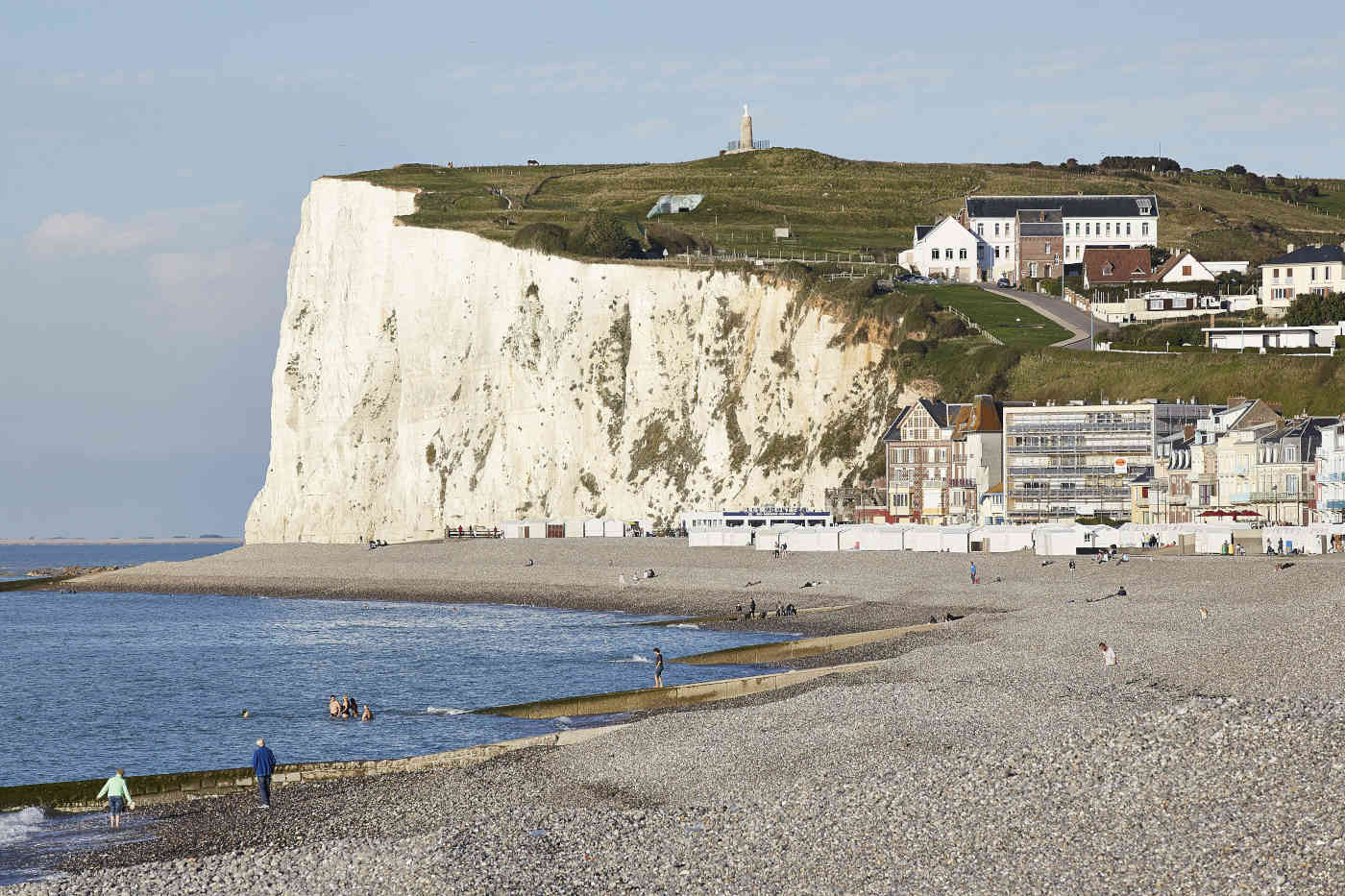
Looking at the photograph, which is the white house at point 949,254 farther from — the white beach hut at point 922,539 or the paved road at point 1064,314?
the white beach hut at point 922,539

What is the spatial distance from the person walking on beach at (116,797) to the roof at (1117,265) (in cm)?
9225

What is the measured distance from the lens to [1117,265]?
108m

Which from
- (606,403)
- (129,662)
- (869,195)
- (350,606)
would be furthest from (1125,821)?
(869,195)

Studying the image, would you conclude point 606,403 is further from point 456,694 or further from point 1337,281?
point 456,694

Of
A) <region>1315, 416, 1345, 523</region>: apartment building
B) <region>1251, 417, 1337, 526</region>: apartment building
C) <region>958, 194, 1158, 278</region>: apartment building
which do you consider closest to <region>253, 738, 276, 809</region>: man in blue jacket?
<region>1315, 416, 1345, 523</region>: apartment building

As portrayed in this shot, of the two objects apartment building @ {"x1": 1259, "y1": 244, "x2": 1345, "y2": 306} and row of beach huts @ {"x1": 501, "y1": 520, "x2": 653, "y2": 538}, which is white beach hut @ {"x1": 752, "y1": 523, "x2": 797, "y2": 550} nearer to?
row of beach huts @ {"x1": 501, "y1": 520, "x2": 653, "y2": 538}

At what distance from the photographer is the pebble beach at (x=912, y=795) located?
16141mm

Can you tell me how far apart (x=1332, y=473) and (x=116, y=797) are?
5069 cm

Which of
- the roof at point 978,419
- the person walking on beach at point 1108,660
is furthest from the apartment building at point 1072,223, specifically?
the person walking on beach at point 1108,660

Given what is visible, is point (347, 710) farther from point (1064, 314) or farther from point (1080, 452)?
point (1064, 314)

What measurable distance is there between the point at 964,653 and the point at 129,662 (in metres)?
29.2

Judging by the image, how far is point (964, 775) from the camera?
20031 millimetres

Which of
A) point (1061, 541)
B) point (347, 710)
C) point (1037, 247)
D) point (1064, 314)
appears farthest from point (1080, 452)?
point (347, 710)

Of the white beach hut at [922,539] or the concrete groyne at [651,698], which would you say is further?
the white beach hut at [922,539]
